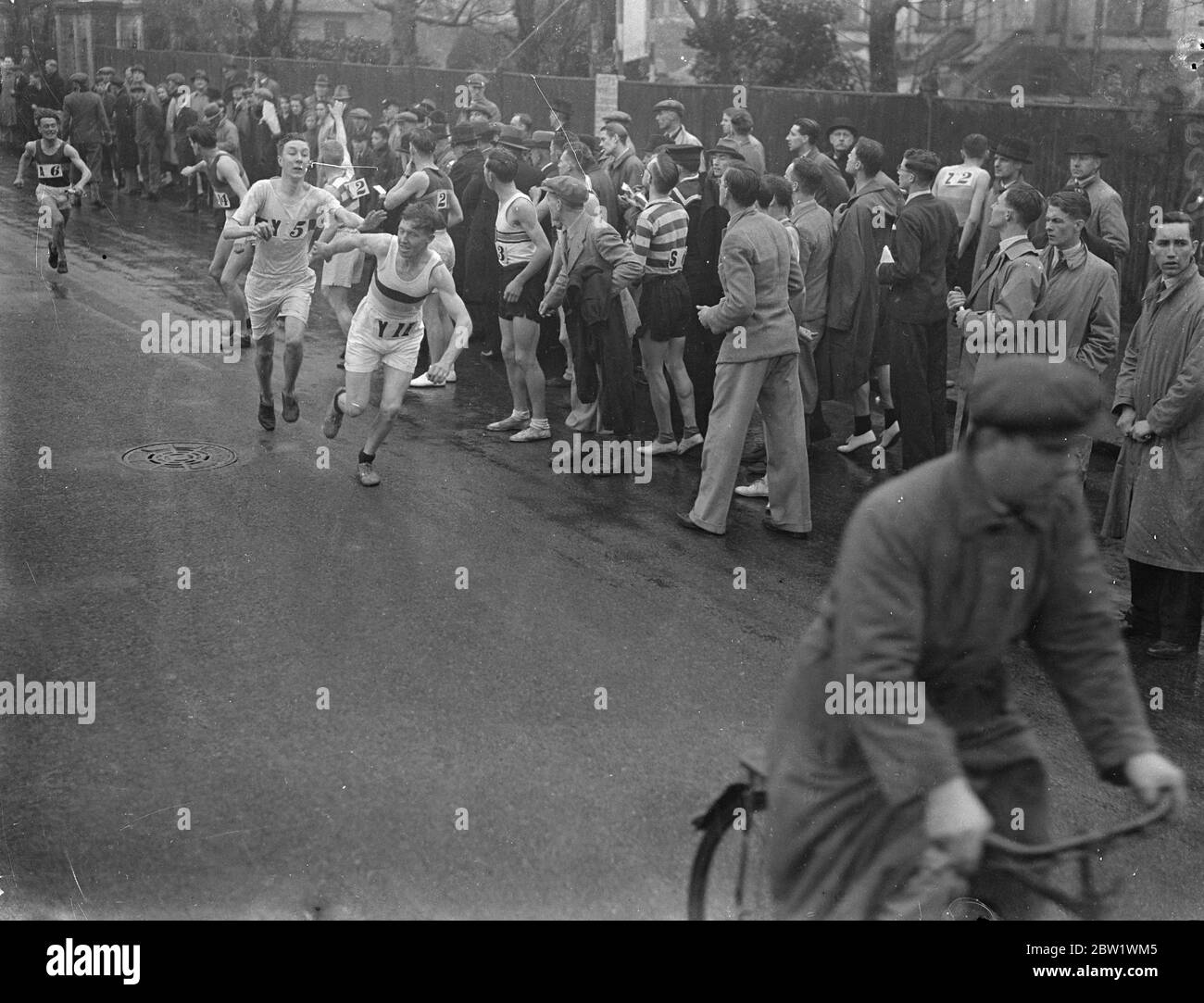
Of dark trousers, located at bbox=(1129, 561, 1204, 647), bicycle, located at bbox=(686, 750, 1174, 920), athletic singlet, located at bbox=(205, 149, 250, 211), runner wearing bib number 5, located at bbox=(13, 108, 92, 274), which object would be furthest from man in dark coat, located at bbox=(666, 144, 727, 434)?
bicycle, located at bbox=(686, 750, 1174, 920)

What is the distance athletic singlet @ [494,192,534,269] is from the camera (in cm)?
1052

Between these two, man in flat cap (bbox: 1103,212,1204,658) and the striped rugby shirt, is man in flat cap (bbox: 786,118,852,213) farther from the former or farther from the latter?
man in flat cap (bbox: 1103,212,1204,658)

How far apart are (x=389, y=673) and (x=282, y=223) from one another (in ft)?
17.7

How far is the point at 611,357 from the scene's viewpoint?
400 inches

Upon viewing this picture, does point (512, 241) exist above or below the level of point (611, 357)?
above

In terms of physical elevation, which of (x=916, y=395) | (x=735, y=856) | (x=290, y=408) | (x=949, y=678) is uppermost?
(x=949, y=678)

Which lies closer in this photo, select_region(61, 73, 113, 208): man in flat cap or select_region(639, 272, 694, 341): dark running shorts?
select_region(639, 272, 694, 341): dark running shorts

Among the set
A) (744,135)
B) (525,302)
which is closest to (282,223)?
(525,302)

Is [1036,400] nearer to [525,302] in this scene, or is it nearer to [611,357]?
[611,357]

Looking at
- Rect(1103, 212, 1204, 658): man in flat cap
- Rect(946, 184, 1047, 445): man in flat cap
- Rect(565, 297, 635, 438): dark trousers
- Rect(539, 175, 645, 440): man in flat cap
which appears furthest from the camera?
Rect(565, 297, 635, 438): dark trousers

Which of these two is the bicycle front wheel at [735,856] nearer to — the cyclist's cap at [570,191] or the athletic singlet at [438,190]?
the cyclist's cap at [570,191]

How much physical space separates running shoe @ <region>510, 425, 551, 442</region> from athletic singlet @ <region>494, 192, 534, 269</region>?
127 cm
